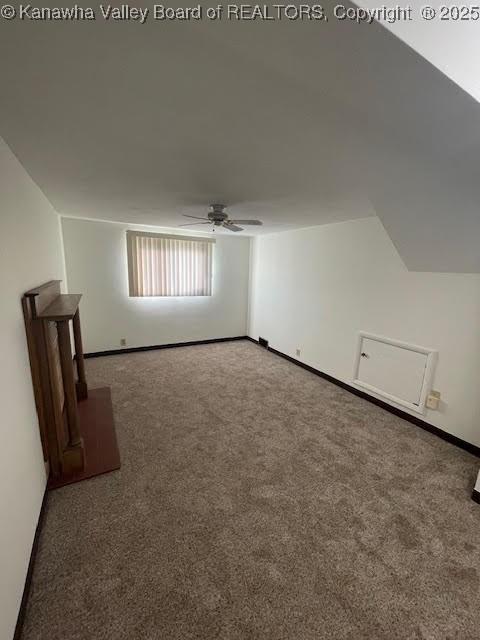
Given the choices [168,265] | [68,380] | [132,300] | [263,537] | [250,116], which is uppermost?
[250,116]

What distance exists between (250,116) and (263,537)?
2134mm

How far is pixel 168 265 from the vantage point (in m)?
4.42

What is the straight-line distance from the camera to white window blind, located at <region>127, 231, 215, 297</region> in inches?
164

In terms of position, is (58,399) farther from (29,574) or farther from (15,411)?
(29,574)

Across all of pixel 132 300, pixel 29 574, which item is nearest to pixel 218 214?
pixel 132 300

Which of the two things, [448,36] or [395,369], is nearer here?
[448,36]

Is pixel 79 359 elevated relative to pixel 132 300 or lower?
lower

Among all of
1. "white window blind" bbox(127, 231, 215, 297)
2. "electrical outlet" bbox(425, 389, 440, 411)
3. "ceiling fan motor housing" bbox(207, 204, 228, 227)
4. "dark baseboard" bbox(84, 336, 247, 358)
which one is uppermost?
"ceiling fan motor housing" bbox(207, 204, 228, 227)

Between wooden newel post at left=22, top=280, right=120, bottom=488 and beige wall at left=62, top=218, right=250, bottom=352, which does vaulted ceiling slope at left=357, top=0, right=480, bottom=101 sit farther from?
beige wall at left=62, top=218, right=250, bottom=352

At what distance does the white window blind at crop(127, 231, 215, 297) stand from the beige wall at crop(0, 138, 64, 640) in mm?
2339

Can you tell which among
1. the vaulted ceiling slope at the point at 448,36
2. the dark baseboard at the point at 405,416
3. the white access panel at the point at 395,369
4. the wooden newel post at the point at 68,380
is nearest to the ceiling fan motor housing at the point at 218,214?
the wooden newel post at the point at 68,380

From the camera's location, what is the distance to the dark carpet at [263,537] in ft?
3.81

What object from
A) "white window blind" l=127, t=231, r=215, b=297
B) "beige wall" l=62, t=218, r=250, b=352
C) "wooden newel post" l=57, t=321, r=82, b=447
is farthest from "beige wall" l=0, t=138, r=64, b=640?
"white window blind" l=127, t=231, r=215, b=297

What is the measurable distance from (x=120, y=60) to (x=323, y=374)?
3.62m
